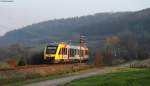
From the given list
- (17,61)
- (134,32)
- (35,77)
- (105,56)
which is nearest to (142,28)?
(134,32)

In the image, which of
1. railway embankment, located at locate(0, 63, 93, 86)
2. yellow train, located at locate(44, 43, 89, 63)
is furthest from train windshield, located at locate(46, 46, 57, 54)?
railway embankment, located at locate(0, 63, 93, 86)

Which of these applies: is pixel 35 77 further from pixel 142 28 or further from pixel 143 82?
pixel 142 28

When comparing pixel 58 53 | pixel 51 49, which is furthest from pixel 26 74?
pixel 51 49

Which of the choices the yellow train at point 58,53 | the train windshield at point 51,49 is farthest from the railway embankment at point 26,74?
the train windshield at point 51,49

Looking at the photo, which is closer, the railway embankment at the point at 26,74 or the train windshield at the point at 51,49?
the railway embankment at the point at 26,74

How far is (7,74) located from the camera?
1526 inches

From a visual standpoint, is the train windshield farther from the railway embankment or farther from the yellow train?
the railway embankment

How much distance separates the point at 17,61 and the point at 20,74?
24.4 m

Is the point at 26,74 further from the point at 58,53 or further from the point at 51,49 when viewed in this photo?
the point at 51,49

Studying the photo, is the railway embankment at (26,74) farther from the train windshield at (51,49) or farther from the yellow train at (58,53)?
the train windshield at (51,49)

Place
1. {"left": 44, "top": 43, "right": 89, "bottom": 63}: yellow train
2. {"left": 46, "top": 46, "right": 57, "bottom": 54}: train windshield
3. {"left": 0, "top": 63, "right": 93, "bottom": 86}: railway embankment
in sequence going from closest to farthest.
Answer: {"left": 0, "top": 63, "right": 93, "bottom": 86}: railway embankment → {"left": 44, "top": 43, "right": 89, "bottom": 63}: yellow train → {"left": 46, "top": 46, "right": 57, "bottom": 54}: train windshield

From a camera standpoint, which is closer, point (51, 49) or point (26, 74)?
point (26, 74)

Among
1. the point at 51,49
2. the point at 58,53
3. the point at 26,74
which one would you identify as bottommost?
the point at 26,74

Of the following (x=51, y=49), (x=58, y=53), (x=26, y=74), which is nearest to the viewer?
(x=26, y=74)
